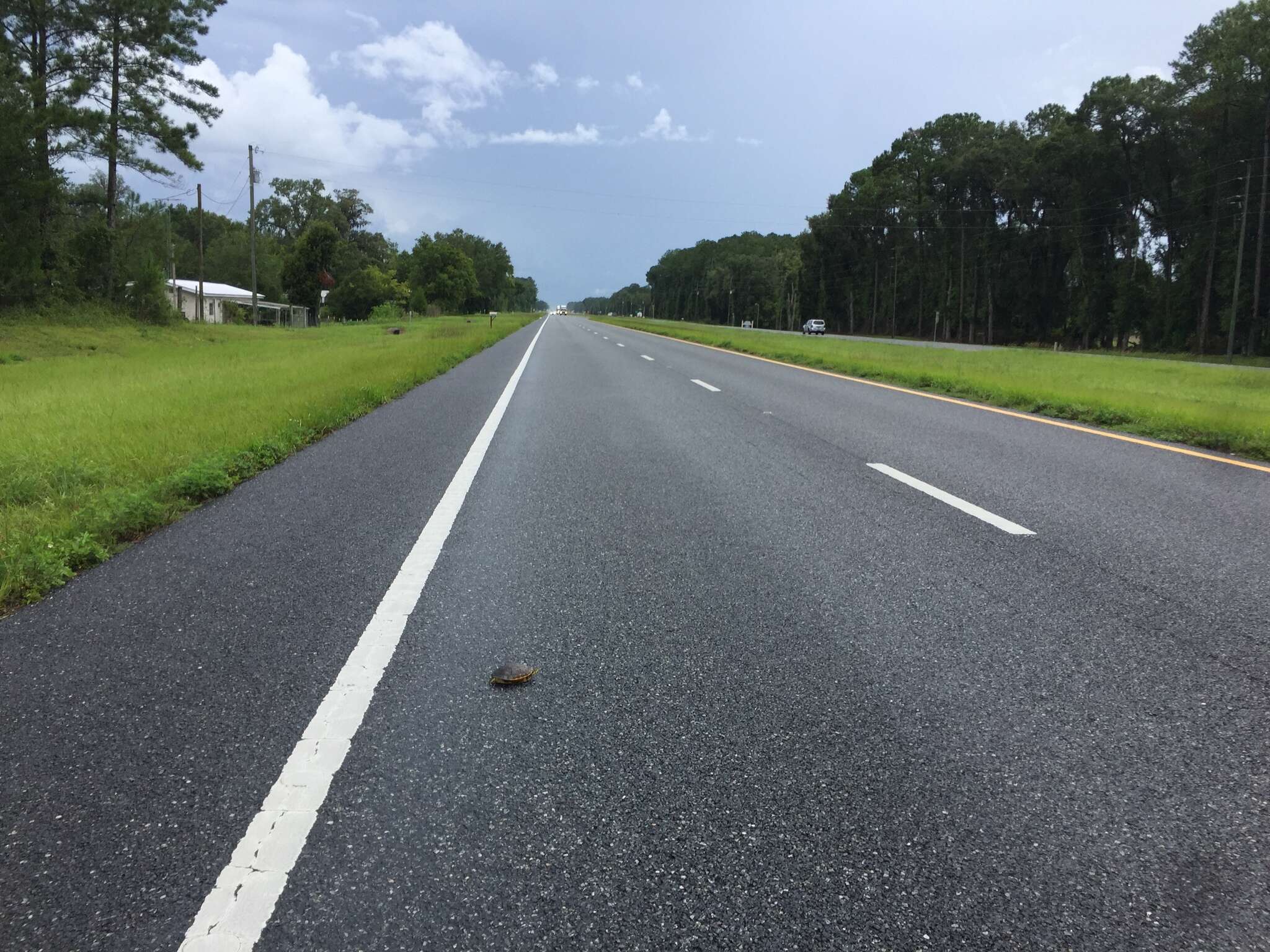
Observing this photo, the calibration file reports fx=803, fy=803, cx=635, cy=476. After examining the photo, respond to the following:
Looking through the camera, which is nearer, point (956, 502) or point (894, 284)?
point (956, 502)

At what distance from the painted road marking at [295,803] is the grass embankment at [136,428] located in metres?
2.13

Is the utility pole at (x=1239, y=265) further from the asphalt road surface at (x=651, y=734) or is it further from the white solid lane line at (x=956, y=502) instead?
the asphalt road surface at (x=651, y=734)

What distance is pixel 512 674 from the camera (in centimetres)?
322

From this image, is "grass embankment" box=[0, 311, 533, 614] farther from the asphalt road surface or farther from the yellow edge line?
the yellow edge line

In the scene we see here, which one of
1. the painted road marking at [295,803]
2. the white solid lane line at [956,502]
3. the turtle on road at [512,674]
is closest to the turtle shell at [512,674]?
the turtle on road at [512,674]

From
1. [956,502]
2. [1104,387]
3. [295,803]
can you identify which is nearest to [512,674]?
[295,803]

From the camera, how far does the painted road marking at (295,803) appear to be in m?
1.93

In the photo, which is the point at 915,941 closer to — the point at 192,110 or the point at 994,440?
the point at 994,440

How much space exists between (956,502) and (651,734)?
4216 mm

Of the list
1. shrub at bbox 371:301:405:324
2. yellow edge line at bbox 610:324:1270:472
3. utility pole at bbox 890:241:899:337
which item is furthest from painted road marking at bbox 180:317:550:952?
utility pole at bbox 890:241:899:337

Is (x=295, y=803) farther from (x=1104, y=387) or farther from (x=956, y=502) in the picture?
(x=1104, y=387)

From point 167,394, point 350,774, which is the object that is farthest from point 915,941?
point 167,394

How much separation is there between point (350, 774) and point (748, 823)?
4.10 ft

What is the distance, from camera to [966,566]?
462 cm
